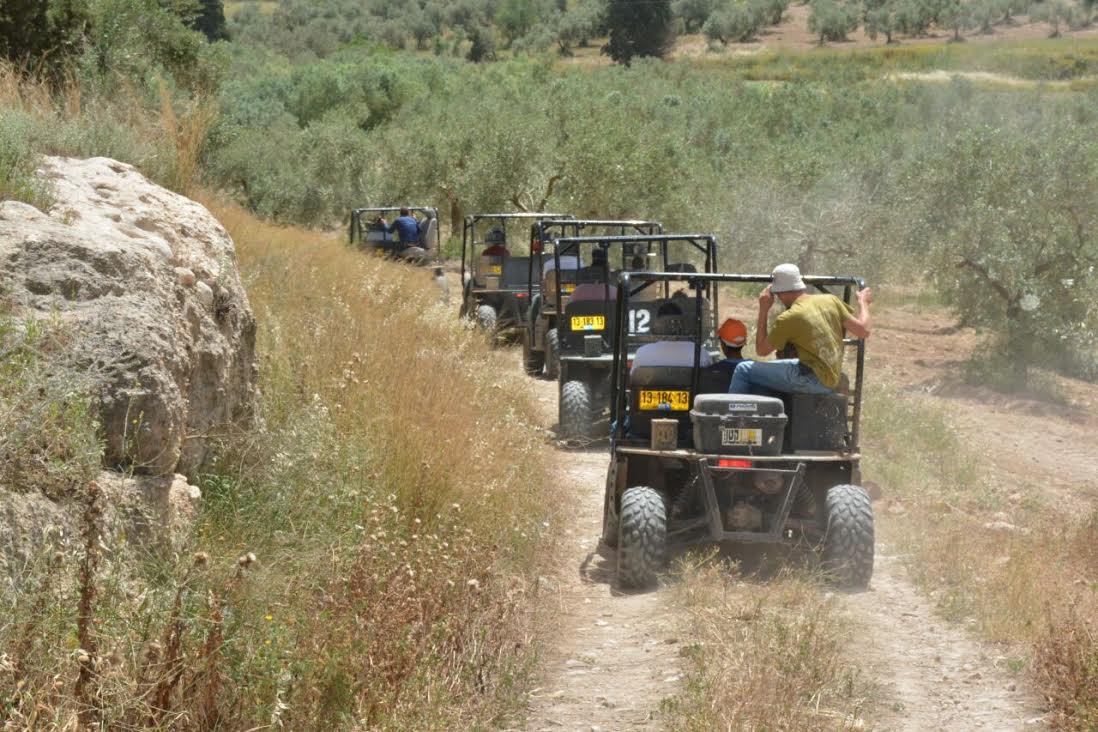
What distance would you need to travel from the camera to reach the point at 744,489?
709 cm

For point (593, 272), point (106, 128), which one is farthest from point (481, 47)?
point (106, 128)

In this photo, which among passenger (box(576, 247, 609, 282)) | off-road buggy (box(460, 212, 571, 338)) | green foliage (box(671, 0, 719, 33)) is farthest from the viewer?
green foliage (box(671, 0, 719, 33))

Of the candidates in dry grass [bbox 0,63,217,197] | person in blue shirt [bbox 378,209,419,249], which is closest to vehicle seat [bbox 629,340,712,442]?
dry grass [bbox 0,63,217,197]

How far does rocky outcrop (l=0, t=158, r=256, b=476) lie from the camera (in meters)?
4.60

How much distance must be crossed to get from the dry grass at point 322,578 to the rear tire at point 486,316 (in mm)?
6492

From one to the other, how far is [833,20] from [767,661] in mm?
51822

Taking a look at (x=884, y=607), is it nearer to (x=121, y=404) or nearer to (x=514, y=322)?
(x=121, y=404)

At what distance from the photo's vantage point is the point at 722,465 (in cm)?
686

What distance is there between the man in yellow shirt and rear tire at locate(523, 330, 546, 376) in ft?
23.4

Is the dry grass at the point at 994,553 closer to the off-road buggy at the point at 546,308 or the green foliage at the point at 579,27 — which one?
the off-road buggy at the point at 546,308

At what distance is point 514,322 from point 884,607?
9984 millimetres

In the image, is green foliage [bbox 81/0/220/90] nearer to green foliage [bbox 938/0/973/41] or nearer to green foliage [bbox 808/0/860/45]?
green foliage [bbox 938/0/973/41]

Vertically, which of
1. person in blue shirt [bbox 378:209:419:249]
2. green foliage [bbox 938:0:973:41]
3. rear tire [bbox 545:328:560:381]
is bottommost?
rear tire [bbox 545:328:560:381]

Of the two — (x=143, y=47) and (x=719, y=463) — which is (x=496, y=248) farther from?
(x=719, y=463)
